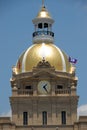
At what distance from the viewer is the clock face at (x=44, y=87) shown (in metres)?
183

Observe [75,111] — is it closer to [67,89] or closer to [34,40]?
[67,89]

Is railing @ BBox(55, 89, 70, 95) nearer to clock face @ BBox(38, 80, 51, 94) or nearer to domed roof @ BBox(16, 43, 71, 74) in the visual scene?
clock face @ BBox(38, 80, 51, 94)

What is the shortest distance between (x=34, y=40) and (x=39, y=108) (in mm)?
15283

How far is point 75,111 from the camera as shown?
18188 cm

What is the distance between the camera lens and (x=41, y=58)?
18650 cm

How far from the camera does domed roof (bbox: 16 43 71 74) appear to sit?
18650 cm

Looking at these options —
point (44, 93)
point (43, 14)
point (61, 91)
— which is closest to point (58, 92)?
point (61, 91)

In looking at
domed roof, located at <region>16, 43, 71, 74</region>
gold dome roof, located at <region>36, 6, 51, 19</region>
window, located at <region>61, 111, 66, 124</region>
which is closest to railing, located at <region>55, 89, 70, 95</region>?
window, located at <region>61, 111, 66, 124</region>

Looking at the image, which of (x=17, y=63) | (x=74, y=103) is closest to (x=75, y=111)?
(x=74, y=103)

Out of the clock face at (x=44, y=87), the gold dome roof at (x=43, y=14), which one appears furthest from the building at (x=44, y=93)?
the gold dome roof at (x=43, y=14)

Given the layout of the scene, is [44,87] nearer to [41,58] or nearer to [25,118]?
[41,58]

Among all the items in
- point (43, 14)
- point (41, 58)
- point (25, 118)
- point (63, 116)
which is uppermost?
point (43, 14)

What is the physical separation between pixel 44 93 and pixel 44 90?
0.51 m

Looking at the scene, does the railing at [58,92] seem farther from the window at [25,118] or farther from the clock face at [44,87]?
the window at [25,118]
